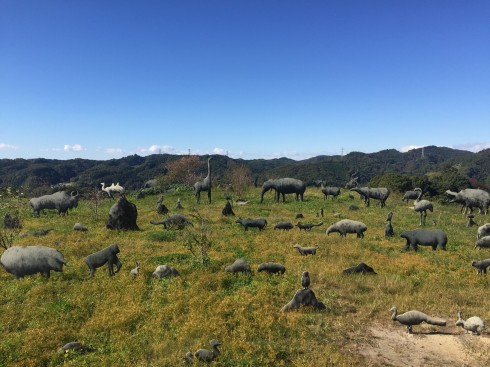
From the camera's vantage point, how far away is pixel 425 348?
935cm

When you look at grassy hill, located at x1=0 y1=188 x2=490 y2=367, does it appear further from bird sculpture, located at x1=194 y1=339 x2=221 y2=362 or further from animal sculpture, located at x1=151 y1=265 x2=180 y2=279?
animal sculpture, located at x1=151 y1=265 x2=180 y2=279

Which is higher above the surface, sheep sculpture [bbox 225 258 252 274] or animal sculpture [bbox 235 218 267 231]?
animal sculpture [bbox 235 218 267 231]

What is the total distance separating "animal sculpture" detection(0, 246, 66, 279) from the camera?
1458cm

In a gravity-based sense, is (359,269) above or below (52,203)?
below

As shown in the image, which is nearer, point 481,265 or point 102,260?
point 481,265

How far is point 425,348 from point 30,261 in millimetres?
15181

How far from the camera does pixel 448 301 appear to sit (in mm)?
12406

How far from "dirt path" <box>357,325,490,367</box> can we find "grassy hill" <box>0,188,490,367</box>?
0.10 m

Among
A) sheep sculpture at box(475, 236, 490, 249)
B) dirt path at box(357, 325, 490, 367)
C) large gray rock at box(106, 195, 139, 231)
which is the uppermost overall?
large gray rock at box(106, 195, 139, 231)

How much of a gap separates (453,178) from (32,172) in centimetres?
19495

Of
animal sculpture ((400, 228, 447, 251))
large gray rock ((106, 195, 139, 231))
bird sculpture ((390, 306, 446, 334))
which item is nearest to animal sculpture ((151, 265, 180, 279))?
bird sculpture ((390, 306, 446, 334))

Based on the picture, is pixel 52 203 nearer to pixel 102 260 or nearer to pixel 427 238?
pixel 102 260

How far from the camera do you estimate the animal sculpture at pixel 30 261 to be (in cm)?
1458

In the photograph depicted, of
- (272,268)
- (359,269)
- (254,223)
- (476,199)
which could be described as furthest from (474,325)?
(476,199)
